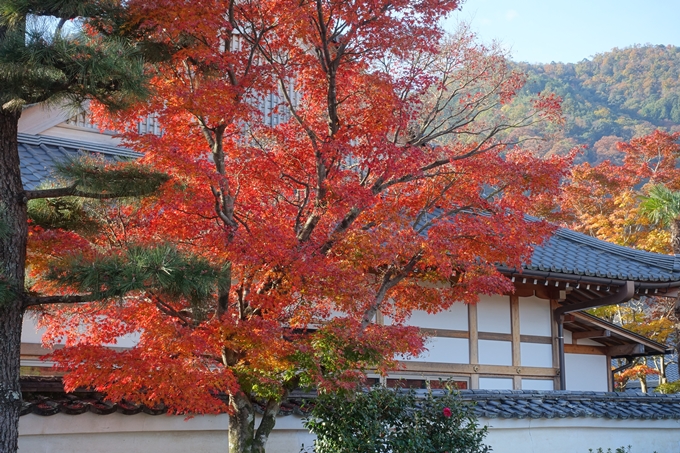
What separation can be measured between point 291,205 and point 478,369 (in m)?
5.89

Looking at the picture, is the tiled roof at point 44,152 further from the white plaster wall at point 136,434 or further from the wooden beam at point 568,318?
the wooden beam at point 568,318

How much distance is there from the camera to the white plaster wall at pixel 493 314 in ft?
42.3

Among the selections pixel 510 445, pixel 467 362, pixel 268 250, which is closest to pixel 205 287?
pixel 268 250

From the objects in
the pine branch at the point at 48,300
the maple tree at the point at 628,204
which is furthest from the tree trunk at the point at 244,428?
the maple tree at the point at 628,204

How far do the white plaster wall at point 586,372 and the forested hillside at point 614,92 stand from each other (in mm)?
28795

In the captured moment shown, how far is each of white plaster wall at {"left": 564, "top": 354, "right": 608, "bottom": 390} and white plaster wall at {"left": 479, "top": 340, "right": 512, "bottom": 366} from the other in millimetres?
2539

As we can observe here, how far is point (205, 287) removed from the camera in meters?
5.74

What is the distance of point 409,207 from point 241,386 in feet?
10.0

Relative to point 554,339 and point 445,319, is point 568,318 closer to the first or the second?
point 554,339

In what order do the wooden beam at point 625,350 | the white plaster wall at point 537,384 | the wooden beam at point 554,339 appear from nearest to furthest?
the white plaster wall at point 537,384 → the wooden beam at point 554,339 → the wooden beam at point 625,350

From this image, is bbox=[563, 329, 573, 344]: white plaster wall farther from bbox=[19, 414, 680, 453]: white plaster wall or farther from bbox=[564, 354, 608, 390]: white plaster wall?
bbox=[19, 414, 680, 453]: white plaster wall

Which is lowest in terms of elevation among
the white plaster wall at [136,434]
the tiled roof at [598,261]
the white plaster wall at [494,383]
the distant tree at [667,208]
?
the white plaster wall at [136,434]

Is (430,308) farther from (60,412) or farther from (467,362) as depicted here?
(60,412)

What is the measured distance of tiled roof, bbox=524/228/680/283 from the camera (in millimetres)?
12336
